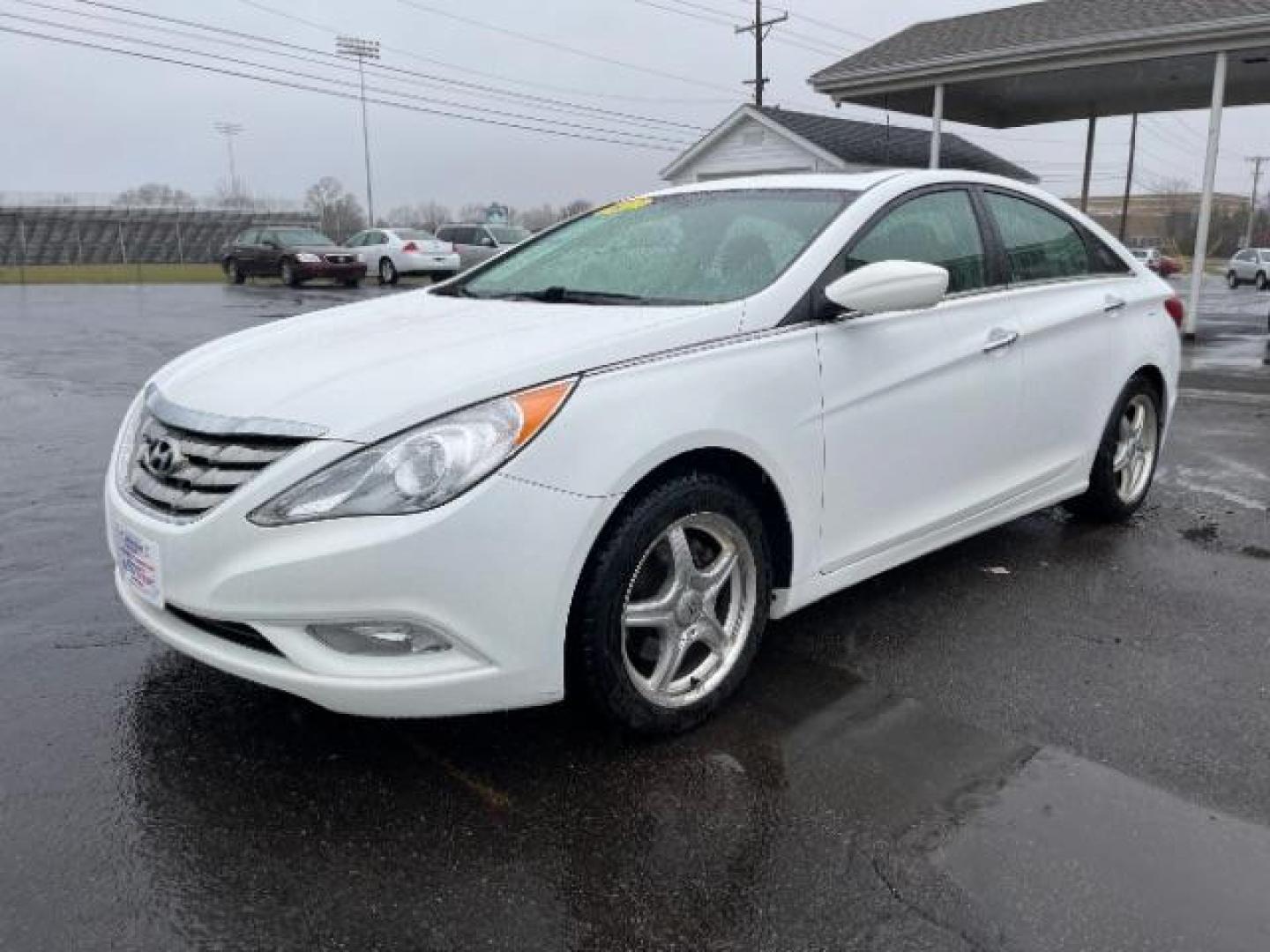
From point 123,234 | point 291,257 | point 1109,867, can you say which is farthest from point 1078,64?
point 123,234

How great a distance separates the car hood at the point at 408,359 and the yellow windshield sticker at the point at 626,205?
920 millimetres

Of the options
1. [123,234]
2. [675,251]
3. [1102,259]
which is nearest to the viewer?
[675,251]

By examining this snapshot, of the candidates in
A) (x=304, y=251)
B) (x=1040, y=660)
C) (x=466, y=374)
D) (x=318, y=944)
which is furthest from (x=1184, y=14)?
(x=304, y=251)

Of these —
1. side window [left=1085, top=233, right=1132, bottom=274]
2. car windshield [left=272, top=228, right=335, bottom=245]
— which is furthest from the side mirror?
car windshield [left=272, top=228, right=335, bottom=245]

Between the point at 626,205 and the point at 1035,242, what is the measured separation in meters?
1.72

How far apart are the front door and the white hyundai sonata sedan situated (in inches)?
0.4

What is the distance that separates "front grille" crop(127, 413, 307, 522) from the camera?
2.54 metres

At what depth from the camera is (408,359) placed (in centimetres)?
281

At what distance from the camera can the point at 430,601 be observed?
2.41 m

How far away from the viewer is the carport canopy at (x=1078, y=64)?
1316 centimetres

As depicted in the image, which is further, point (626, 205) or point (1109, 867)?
point (626, 205)

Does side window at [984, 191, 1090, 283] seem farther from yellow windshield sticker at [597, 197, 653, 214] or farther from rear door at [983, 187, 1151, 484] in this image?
yellow windshield sticker at [597, 197, 653, 214]

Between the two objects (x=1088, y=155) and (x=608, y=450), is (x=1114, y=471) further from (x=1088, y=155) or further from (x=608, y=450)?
(x=1088, y=155)

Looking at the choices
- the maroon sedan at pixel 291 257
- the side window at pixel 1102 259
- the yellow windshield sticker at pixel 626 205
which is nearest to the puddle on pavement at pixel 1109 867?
the yellow windshield sticker at pixel 626 205
